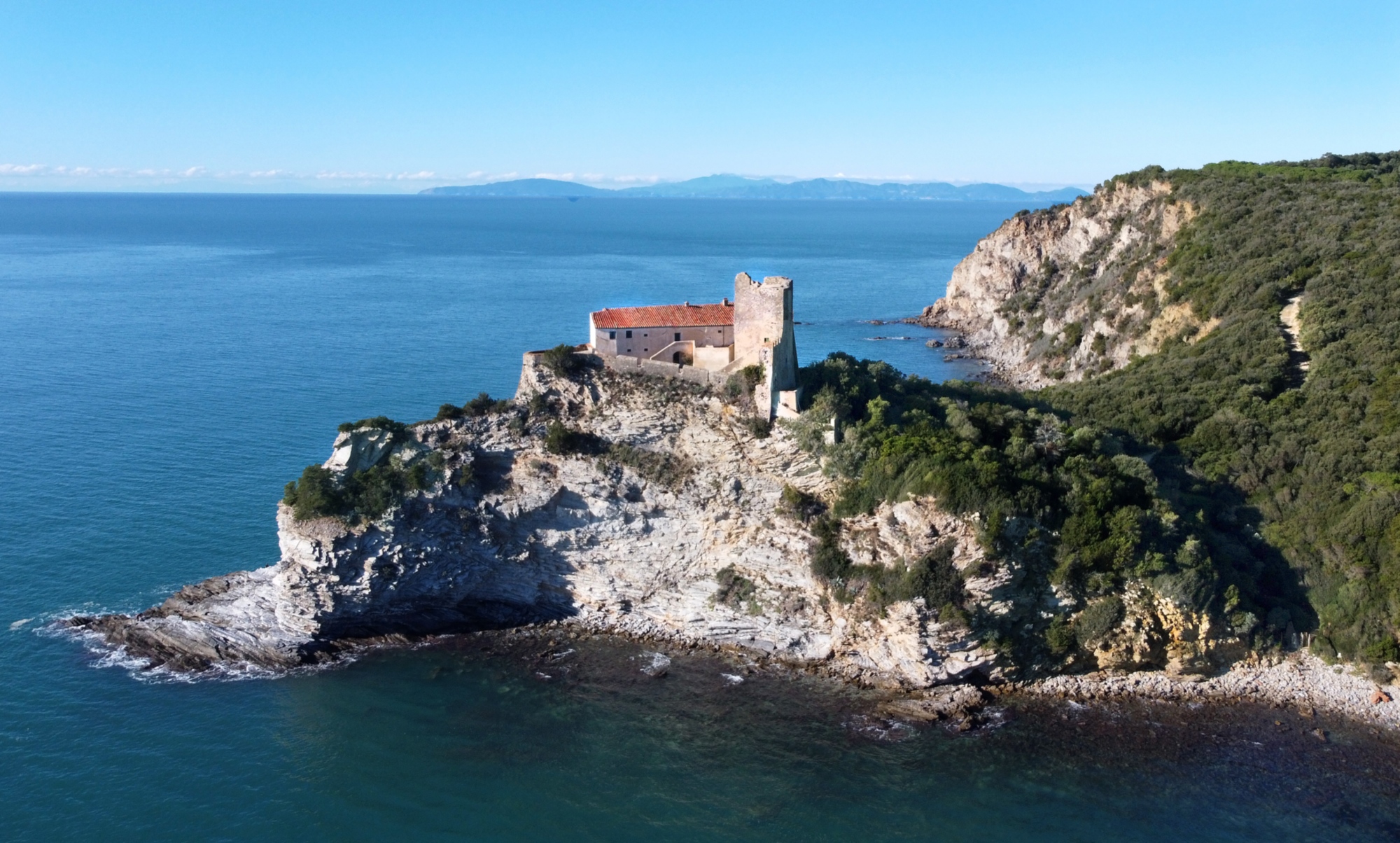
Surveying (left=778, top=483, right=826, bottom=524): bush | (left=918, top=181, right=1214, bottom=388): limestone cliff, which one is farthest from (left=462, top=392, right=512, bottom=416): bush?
(left=918, top=181, right=1214, bottom=388): limestone cliff

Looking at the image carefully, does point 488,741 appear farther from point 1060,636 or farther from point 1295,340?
point 1295,340

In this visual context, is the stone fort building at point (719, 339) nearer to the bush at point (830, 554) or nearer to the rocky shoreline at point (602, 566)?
the rocky shoreline at point (602, 566)

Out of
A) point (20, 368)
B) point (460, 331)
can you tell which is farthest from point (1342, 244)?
point (20, 368)

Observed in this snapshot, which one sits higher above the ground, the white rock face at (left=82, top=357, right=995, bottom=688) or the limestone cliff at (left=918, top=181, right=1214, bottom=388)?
the limestone cliff at (left=918, top=181, right=1214, bottom=388)

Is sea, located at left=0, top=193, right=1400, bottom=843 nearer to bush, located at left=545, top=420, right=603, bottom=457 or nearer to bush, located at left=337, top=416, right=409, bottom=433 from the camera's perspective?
bush, located at left=545, top=420, right=603, bottom=457

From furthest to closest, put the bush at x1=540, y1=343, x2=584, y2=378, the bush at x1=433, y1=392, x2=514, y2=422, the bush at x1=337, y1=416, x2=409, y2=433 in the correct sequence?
the bush at x1=433, y1=392, x2=514, y2=422
the bush at x1=540, y1=343, x2=584, y2=378
the bush at x1=337, y1=416, x2=409, y2=433

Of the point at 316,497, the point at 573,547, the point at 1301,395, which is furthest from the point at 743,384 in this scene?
the point at 1301,395

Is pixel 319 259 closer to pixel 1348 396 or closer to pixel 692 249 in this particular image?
pixel 692 249
